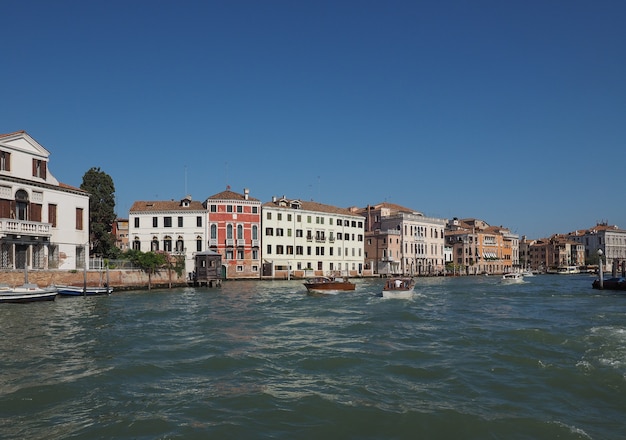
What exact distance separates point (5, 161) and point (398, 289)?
22.3 metres

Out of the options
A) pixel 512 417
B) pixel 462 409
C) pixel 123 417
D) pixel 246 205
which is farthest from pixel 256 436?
pixel 246 205

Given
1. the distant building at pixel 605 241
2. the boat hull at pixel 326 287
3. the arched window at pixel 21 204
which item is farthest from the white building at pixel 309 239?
the distant building at pixel 605 241

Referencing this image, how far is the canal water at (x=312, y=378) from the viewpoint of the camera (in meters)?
7.01

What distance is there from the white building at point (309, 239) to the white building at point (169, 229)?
651cm

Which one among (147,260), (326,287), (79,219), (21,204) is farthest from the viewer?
(147,260)

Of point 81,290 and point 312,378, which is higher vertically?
point 312,378

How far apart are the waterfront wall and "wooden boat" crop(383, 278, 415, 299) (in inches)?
641

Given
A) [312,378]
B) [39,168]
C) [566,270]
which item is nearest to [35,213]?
[39,168]

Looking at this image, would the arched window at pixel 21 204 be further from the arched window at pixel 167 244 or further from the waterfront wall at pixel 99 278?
the arched window at pixel 167 244

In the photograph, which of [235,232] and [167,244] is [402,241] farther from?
[167,244]

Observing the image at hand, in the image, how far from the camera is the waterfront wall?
2730cm

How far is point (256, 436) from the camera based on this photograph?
6.68 metres

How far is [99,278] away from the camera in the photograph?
32.3 meters

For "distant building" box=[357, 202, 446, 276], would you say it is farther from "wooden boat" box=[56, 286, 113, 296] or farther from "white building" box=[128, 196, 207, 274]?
"wooden boat" box=[56, 286, 113, 296]
